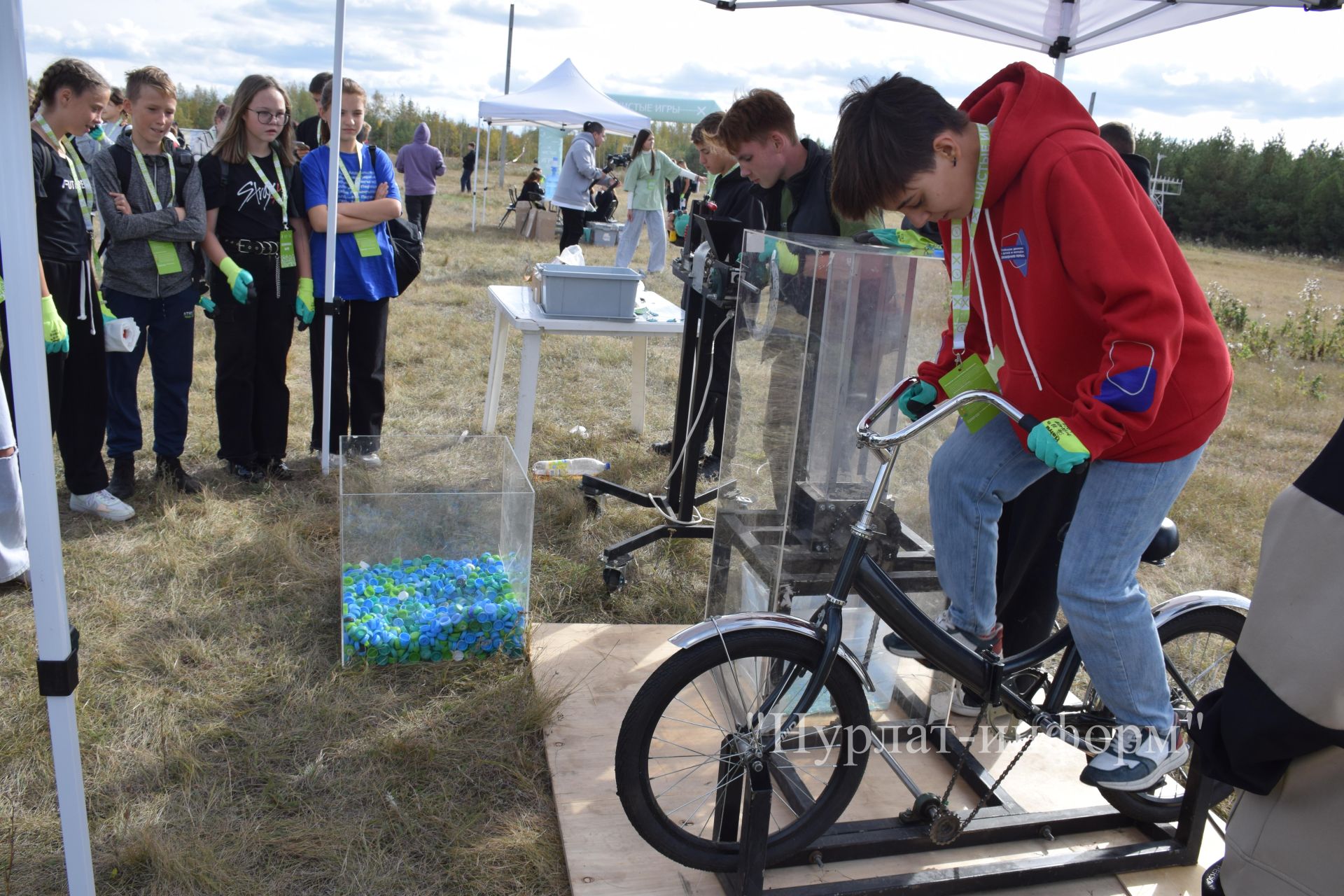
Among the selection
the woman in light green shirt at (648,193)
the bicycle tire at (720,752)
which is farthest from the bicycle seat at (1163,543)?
the woman in light green shirt at (648,193)

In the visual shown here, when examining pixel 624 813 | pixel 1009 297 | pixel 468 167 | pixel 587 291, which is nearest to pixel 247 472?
pixel 587 291

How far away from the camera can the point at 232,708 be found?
277cm

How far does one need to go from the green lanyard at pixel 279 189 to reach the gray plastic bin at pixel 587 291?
3.60 ft

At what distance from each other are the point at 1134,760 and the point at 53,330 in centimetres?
338

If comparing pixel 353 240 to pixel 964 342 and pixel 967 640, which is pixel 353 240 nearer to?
pixel 964 342

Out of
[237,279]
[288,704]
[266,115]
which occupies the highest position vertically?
[266,115]

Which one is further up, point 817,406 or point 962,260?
point 962,260

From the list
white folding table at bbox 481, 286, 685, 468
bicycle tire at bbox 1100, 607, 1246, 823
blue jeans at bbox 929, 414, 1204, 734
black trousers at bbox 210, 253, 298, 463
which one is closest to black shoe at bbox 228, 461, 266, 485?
black trousers at bbox 210, 253, 298, 463

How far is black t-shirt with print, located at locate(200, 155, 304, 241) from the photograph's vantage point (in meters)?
4.03

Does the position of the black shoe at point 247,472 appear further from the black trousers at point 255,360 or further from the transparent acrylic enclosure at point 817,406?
the transparent acrylic enclosure at point 817,406

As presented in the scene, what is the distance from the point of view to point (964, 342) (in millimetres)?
2248

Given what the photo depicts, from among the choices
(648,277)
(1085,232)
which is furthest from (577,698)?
(648,277)

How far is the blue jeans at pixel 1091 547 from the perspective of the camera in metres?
1.95

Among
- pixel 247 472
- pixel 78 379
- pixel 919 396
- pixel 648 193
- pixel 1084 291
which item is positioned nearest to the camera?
pixel 1084 291
